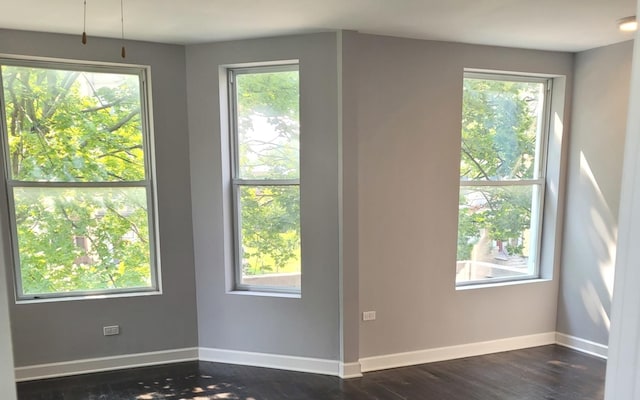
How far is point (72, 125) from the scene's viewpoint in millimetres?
3250

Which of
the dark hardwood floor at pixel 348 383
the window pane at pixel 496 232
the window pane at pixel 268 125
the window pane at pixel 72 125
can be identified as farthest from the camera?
the window pane at pixel 496 232

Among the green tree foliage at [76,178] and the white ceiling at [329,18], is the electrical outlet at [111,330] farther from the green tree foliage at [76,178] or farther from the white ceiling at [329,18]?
the white ceiling at [329,18]

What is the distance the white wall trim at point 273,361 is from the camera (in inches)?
129

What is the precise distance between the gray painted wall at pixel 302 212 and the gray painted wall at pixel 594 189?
2399 mm

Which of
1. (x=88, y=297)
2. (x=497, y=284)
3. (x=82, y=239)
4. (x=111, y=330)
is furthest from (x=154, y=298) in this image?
(x=497, y=284)

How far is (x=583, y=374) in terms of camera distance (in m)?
3.30

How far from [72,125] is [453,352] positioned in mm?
3900

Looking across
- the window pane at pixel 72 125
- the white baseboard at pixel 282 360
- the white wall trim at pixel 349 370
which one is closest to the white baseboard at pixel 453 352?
the white baseboard at pixel 282 360

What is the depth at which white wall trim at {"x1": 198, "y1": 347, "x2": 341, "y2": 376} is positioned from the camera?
328 cm

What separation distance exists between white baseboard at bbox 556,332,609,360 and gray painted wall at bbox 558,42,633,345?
0.14 feet

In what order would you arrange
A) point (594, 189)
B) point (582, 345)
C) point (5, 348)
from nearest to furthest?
point (5, 348), point (594, 189), point (582, 345)

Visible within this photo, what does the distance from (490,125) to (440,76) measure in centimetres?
78

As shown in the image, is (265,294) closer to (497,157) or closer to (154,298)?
(154,298)

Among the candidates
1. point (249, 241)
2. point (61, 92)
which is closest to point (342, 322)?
point (249, 241)
